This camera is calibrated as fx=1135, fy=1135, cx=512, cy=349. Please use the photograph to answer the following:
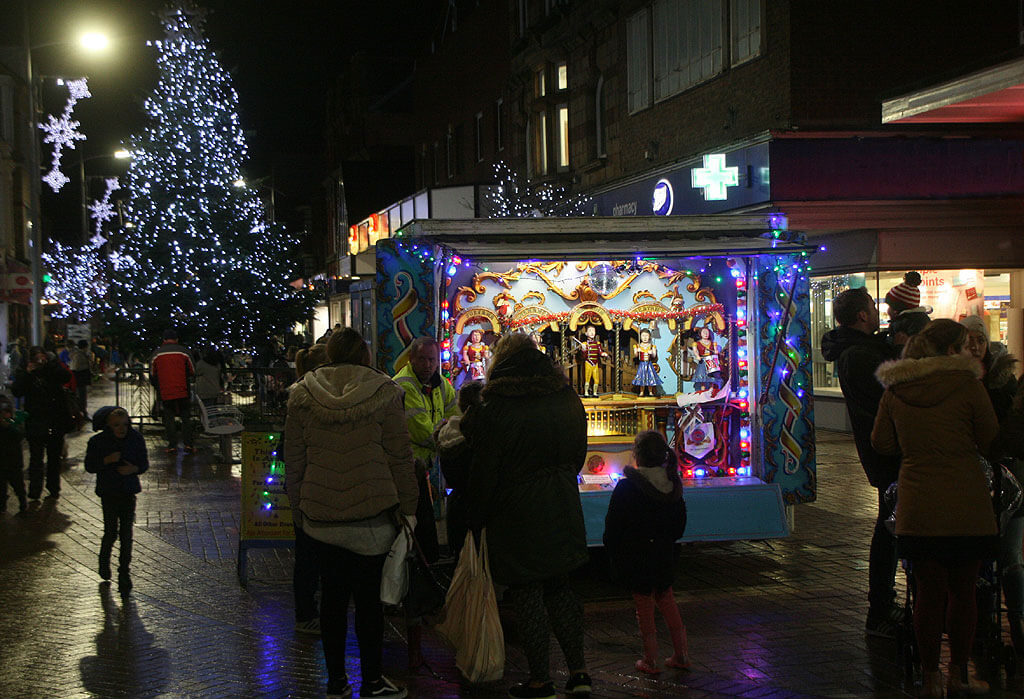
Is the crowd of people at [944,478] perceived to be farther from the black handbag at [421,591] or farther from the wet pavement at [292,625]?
the black handbag at [421,591]

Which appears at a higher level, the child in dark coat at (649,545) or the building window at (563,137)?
the building window at (563,137)

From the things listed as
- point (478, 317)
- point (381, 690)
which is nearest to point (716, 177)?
point (478, 317)

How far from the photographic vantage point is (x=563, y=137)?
79.3ft

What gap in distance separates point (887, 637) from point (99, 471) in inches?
213

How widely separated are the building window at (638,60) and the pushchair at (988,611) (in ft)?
49.6

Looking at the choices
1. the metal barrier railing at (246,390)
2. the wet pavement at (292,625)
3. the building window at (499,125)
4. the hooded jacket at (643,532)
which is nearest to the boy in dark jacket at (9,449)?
the wet pavement at (292,625)

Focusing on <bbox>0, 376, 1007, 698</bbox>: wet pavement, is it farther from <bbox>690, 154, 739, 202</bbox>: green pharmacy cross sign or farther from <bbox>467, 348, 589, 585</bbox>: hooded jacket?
<bbox>690, 154, 739, 202</bbox>: green pharmacy cross sign

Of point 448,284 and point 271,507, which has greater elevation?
point 448,284

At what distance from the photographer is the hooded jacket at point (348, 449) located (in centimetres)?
540

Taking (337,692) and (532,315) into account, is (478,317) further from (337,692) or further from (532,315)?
(337,692)

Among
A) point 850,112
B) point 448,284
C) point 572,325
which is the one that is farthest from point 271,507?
point 850,112

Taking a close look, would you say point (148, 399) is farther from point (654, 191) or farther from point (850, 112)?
point (850, 112)

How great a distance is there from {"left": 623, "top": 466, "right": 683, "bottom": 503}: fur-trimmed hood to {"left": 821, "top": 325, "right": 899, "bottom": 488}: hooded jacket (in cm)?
113

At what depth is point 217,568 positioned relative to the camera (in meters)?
8.99
